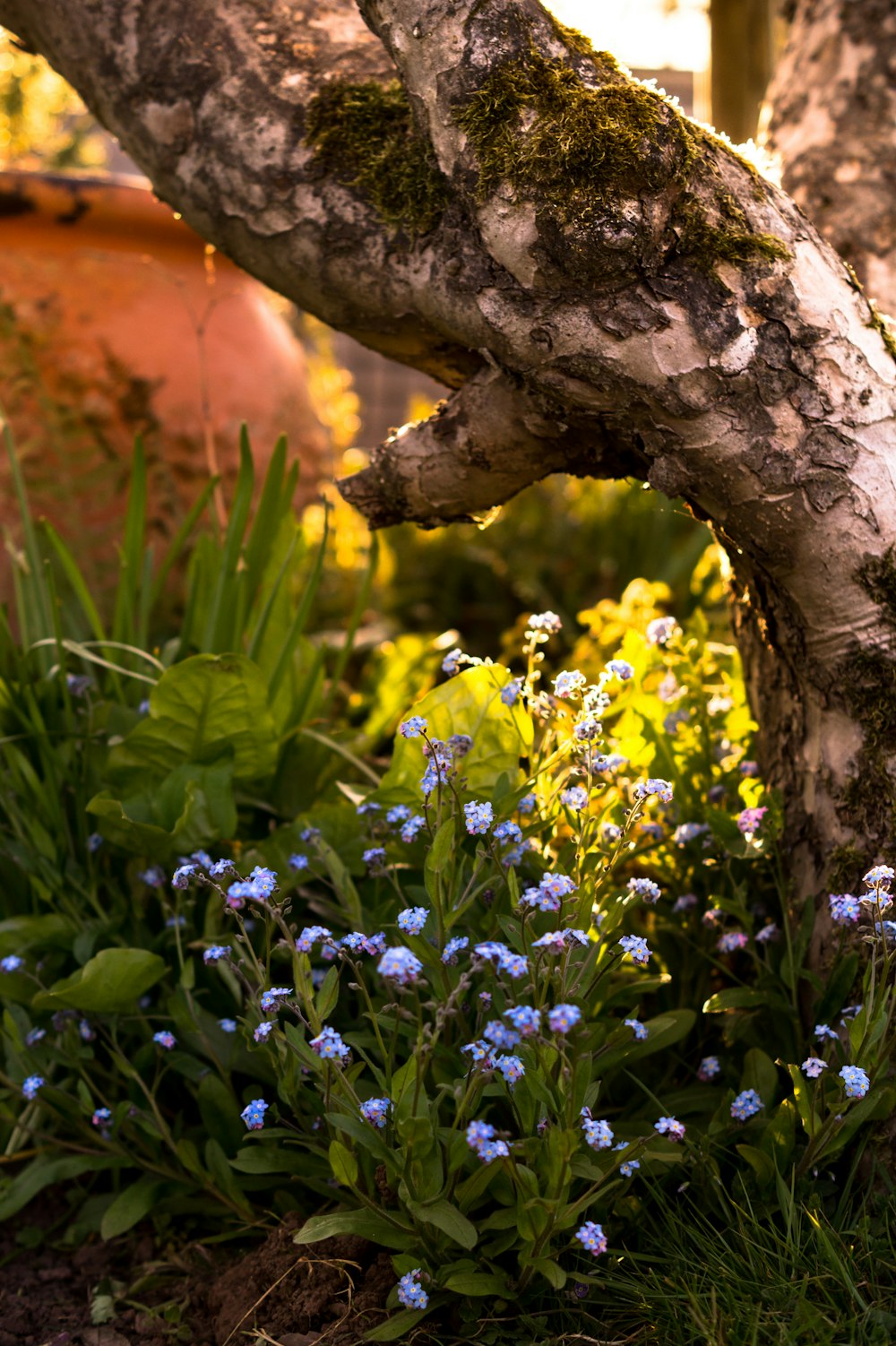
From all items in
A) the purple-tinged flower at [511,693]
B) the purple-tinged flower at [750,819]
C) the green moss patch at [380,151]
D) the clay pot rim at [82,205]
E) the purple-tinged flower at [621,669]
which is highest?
the green moss patch at [380,151]

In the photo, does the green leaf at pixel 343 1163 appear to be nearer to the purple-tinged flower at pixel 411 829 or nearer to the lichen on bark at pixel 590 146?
the purple-tinged flower at pixel 411 829

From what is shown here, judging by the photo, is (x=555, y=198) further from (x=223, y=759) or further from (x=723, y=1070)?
(x=723, y=1070)

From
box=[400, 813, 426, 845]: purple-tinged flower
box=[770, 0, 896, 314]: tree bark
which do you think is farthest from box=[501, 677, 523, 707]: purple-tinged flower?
box=[770, 0, 896, 314]: tree bark

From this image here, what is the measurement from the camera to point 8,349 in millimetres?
2902

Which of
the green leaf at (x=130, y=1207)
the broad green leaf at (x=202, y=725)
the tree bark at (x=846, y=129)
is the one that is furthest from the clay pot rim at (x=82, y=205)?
the green leaf at (x=130, y=1207)

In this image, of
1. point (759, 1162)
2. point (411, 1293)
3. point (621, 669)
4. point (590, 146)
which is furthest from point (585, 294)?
point (411, 1293)

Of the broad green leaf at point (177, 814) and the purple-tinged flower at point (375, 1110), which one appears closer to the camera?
the purple-tinged flower at point (375, 1110)

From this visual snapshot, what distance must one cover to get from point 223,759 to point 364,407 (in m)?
7.51

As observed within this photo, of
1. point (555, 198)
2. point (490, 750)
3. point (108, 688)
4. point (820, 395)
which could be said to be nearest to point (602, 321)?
point (555, 198)

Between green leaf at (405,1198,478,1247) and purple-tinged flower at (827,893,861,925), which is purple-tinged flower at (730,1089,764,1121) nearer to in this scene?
purple-tinged flower at (827,893,861,925)

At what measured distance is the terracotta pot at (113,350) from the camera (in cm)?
302

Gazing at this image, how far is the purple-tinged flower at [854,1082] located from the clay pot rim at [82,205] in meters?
2.91

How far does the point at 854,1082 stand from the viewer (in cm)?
116

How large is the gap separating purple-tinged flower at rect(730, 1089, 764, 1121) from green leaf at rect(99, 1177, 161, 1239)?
821 mm
